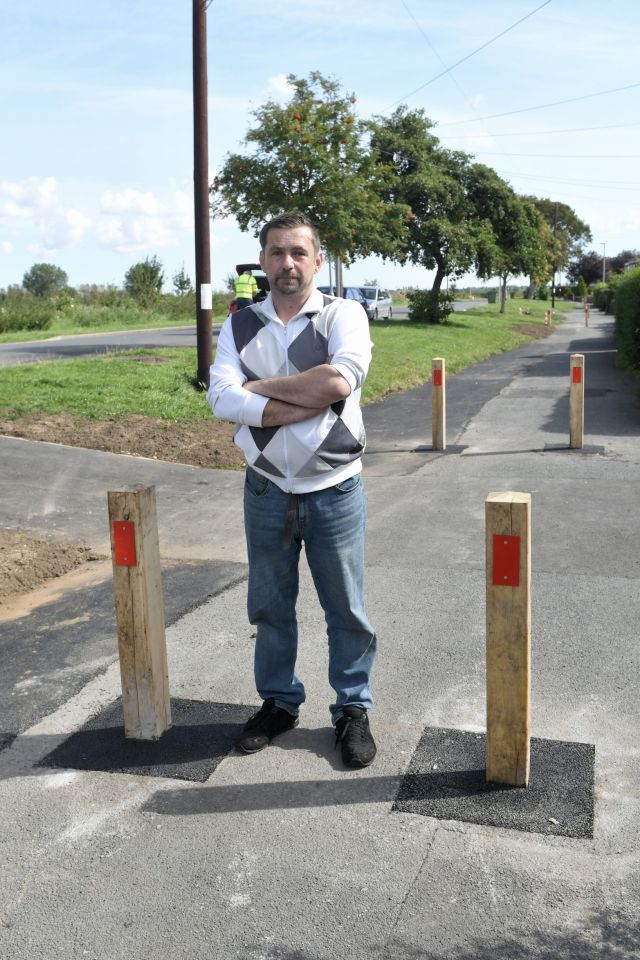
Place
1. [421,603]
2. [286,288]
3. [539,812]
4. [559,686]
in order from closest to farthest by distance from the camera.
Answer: [539,812]
[286,288]
[559,686]
[421,603]

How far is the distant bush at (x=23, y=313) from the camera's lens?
33938 millimetres

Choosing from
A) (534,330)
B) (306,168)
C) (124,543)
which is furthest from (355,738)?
(534,330)

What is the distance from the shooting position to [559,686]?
4.67 metres

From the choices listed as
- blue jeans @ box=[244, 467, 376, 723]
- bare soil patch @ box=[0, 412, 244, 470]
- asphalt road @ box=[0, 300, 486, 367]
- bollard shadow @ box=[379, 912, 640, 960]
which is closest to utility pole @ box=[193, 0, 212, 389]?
bare soil patch @ box=[0, 412, 244, 470]

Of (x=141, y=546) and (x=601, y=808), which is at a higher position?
(x=141, y=546)

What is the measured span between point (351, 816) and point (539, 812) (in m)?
0.67

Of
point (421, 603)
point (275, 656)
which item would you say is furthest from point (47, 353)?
point (275, 656)

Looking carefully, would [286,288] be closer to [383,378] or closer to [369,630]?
[369,630]

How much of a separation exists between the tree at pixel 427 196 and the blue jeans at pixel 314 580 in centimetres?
3618

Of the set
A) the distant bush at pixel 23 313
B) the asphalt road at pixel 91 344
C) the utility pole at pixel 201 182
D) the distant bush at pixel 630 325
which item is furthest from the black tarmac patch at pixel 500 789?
the distant bush at pixel 23 313

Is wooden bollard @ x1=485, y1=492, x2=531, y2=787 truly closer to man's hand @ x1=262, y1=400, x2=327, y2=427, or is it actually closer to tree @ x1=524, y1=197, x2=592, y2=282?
man's hand @ x1=262, y1=400, x2=327, y2=427

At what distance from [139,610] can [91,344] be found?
2292 cm

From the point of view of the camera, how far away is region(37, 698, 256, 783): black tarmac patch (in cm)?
391

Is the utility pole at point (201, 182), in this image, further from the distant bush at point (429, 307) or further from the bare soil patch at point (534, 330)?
the bare soil patch at point (534, 330)
